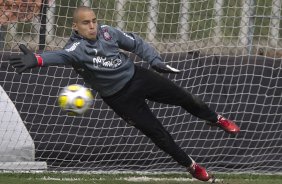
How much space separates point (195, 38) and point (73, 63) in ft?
6.61

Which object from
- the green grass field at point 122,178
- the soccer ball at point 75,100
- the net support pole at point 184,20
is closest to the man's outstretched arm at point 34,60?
the soccer ball at point 75,100

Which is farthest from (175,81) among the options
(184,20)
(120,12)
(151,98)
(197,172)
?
(197,172)

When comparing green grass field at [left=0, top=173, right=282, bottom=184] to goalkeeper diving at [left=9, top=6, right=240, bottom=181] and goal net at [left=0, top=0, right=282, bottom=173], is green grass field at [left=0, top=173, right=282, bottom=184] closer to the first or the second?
goal net at [left=0, top=0, right=282, bottom=173]

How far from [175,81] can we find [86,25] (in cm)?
178

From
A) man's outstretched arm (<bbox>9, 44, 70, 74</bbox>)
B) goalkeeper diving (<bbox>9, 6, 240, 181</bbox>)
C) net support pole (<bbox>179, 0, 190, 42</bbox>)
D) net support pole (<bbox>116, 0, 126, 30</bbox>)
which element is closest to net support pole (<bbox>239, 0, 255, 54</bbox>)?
net support pole (<bbox>179, 0, 190, 42</bbox>)

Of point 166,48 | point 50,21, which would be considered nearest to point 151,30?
point 166,48

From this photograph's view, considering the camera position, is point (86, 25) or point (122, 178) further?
point (122, 178)

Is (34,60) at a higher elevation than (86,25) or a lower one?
lower

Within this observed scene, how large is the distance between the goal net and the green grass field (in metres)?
0.33

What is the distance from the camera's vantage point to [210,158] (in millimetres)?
7984

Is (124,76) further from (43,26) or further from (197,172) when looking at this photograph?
(43,26)

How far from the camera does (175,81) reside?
26.2 feet

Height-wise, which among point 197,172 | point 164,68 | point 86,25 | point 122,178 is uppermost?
point 86,25

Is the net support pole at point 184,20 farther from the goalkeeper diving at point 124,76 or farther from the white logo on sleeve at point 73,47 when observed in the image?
the white logo on sleeve at point 73,47
